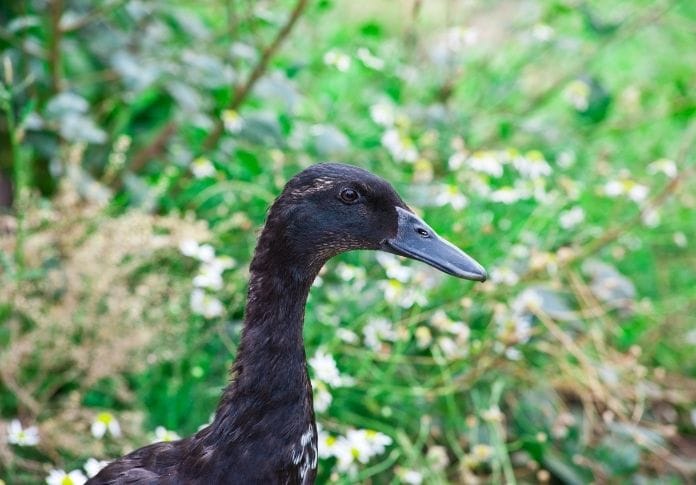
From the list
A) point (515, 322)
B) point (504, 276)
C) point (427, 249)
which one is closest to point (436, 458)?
A: point (515, 322)

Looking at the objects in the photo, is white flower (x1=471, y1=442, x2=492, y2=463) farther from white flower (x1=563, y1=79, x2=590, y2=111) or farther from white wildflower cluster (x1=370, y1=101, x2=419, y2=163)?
white flower (x1=563, y1=79, x2=590, y2=111)

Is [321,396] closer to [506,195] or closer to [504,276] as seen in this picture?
[504,276]

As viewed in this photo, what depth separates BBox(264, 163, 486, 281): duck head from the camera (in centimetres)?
192

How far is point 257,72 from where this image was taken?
306cm

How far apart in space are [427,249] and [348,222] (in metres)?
0.16

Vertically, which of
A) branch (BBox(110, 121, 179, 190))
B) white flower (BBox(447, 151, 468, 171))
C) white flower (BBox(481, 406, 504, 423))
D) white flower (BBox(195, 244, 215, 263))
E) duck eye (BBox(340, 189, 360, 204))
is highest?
duck eye (BBox(340, 189, 360, 204))

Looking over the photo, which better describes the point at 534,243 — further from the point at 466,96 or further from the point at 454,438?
the point at 466,96

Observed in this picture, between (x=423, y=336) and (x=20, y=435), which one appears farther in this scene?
(x=423, y=336)

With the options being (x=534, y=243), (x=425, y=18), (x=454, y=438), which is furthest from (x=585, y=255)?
(x=425, y=18)

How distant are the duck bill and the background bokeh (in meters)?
0.56

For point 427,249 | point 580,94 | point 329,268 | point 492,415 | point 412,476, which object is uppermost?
point 580,94

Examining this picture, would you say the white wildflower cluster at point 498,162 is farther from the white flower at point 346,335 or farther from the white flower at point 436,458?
the white flower at point 436,458

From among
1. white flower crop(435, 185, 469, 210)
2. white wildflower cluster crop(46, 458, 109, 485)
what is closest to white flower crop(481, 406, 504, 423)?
white flower crop(435, 185, 469, 210)

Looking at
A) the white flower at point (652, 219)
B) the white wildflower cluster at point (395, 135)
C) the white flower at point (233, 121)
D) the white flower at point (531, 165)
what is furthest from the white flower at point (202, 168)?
the white flower at point (652, 219)
